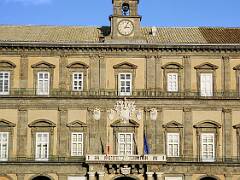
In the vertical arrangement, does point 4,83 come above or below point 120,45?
below

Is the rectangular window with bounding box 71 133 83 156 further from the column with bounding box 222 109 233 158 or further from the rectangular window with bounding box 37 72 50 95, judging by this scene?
the column with bounding box 222 109 233 158

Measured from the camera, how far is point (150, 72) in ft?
165

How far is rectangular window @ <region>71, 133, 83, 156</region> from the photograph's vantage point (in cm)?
4903

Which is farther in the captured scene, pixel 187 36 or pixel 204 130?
pixel 187 36

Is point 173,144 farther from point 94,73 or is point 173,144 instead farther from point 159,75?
point 94,73

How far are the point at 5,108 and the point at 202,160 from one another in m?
16.0

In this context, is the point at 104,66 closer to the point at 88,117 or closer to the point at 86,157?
the point at 88,117

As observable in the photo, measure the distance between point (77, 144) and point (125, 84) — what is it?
20.1ft

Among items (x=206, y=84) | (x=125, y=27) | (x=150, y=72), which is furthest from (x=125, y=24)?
(x=206, y=84)

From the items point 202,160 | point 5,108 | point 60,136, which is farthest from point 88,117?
point 202,160

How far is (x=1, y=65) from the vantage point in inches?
1973

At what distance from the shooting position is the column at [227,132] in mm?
49344

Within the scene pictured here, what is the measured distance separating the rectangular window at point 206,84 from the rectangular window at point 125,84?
18.9ft

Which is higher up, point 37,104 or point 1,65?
point 1,65
